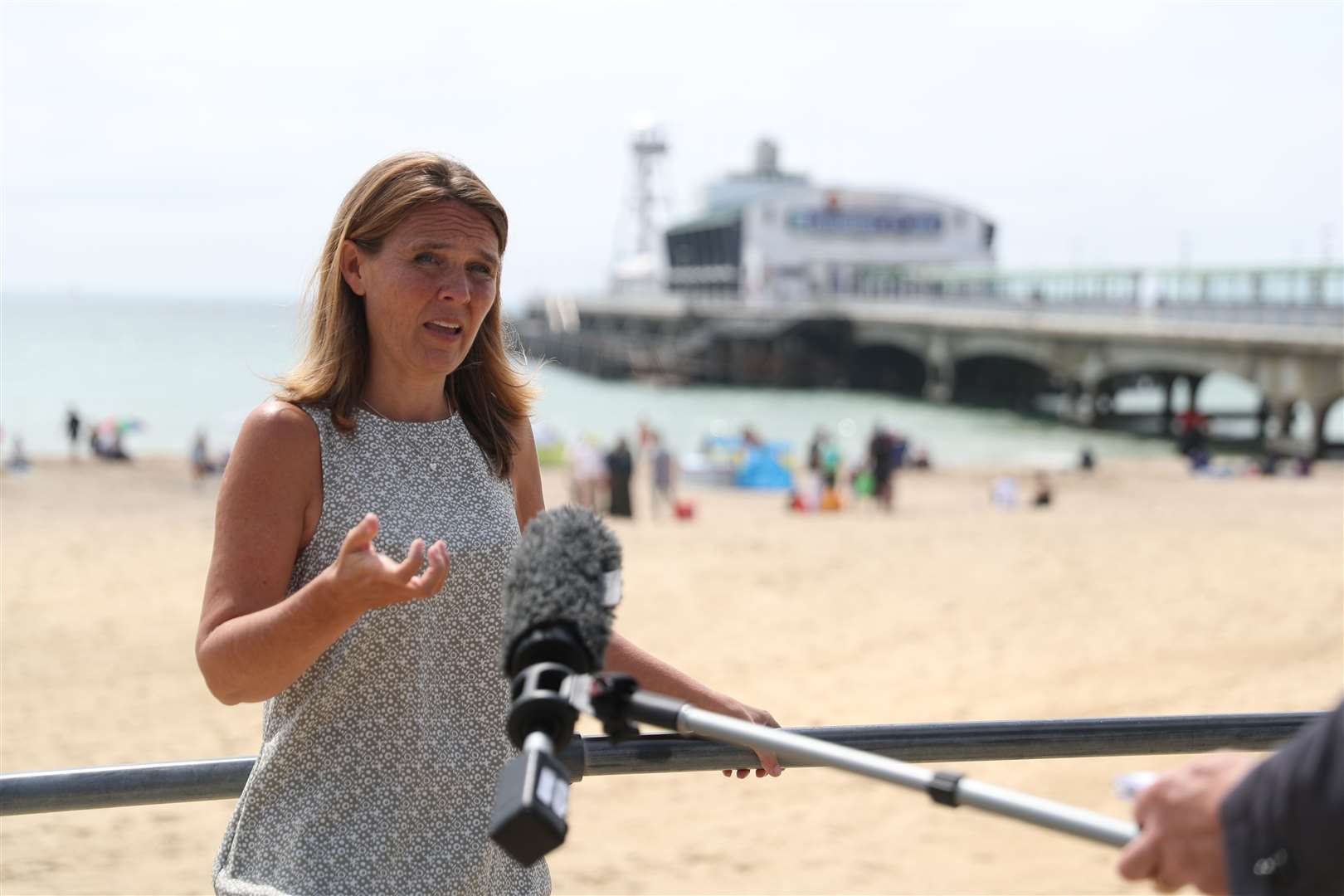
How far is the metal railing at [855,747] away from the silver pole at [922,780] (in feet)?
1.89

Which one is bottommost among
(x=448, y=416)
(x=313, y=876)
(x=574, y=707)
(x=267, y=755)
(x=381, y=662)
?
(x=313, y=876)

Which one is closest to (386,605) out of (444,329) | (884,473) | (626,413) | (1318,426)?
(444,329)

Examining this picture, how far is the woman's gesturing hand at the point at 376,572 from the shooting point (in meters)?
1.67

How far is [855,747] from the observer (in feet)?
7.04

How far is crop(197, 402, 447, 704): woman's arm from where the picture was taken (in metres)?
1.70

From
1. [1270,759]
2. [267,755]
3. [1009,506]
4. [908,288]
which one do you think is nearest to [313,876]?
[267,755]

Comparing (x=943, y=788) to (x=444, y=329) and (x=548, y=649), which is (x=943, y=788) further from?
(x=444, y=329)

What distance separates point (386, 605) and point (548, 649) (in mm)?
553

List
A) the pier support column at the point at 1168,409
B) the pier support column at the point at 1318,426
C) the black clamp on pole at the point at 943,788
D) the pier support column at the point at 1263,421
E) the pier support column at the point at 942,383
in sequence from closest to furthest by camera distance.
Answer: the black clamp on pole at the point at 943,788 < the pier support column at the point at 1318,426 < the pier support column at the point at 1263,421 < the pier support column at the point at 1168,409 < the pier support column at the point at 942,383

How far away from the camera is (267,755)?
1993 millimetres

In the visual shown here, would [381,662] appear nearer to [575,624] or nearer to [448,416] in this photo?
[448,416]

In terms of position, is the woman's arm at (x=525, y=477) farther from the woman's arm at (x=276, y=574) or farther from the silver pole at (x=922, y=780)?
the silver pole at (x=922, y=780)

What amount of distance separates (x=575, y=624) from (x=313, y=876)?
78 centimetres

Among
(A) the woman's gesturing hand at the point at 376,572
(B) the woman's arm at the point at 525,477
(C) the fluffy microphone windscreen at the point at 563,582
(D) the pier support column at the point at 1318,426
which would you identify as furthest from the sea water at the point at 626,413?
(C) the fluffy microphone windscreen at the point at 563,582
